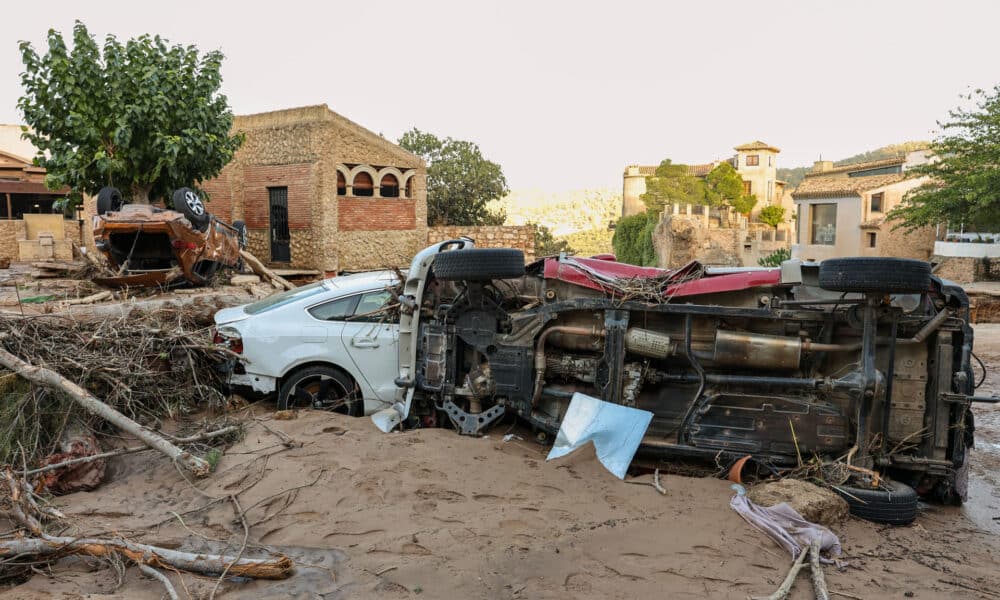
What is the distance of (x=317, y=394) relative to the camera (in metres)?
7.72

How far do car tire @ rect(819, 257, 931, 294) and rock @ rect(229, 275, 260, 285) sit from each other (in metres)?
12.9

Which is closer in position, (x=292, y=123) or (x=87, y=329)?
(x=87, y=329)

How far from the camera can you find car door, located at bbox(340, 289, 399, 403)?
7.46m

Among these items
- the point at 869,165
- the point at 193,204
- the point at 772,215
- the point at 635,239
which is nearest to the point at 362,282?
the point at 193,204

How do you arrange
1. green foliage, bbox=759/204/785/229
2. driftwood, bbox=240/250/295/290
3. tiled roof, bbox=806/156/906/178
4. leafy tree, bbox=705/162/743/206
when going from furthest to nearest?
green foliage, bbox=759/204/785/229, leafy tree, bbox=705/162/743/206, tiled roof, bbox=806/156/906/178, driftwood, bbox=240/250/295/290

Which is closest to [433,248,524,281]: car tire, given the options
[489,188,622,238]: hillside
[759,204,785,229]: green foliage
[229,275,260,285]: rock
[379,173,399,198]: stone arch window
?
[229,275,260,285]: rock

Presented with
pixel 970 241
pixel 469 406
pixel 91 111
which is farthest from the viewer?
pixel 970 241

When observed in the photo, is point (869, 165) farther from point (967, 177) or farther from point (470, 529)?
point (470, 529)

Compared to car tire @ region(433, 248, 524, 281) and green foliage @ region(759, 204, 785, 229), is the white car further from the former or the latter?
green foliage @ region(759, 204, 785, 229)

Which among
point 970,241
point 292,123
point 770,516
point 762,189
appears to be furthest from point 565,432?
point 762,189

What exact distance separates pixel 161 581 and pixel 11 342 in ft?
13.5

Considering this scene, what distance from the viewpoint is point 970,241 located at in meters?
30.1

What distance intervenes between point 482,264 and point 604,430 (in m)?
1.80

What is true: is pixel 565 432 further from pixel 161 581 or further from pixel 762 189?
pixel 762 189
